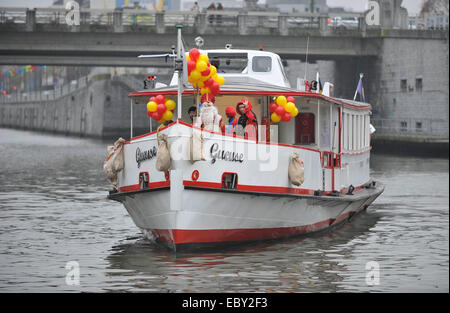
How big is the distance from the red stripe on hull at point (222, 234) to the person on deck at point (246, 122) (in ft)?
6.01

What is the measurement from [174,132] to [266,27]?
4065 centimetres

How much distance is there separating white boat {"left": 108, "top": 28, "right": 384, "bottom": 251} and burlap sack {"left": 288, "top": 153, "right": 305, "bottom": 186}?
0.10 metres

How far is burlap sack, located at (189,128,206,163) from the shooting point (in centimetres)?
1548

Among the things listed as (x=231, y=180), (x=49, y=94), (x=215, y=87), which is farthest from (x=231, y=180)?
(x=49, y=94)

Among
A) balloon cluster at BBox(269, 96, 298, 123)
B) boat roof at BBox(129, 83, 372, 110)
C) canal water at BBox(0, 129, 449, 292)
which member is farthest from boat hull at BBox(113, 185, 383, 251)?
boat roof at BBox(129, 83, 372, 110)

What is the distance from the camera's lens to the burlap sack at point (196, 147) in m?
15.5

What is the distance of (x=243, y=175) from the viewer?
1625 cm

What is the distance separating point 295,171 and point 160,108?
2.84 meters

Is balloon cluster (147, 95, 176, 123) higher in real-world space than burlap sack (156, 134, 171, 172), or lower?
higher

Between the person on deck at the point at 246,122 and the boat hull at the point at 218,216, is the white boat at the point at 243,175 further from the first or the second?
the person on deck at the point at 246,122

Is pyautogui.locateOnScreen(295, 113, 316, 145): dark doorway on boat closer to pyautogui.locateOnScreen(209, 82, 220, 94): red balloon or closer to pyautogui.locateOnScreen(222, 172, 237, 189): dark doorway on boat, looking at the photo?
pyautogui.locateOnScreen(209, 82, 220, 94): red balloon

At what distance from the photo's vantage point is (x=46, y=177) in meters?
36.0

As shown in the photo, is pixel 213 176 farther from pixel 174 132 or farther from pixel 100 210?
pixel 100 210

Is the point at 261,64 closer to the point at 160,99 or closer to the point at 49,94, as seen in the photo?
the point at 160,99
